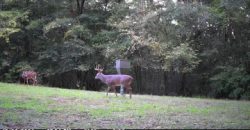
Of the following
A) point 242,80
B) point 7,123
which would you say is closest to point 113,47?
point 242,80

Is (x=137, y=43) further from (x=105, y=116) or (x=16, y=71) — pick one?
(x=105, y=116)

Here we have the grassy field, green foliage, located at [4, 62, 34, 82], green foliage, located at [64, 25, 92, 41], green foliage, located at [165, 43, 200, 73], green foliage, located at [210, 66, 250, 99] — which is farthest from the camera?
green foliage, located at [4, 62, 34, 82]

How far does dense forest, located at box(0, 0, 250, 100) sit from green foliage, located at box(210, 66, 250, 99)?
5 centimetres

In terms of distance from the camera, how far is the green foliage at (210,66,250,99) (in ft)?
75.4

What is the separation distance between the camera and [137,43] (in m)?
25.4

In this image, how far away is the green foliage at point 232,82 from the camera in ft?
75.4

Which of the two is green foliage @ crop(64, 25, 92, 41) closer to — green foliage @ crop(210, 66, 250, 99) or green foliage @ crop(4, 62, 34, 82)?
green foliage @ crop(4, 62, 34, 82)

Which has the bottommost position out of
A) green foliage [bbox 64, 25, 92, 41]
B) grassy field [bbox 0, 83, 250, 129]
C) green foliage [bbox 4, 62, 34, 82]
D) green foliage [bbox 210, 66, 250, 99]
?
grassy field [bbox 0, 83, 250, 129]

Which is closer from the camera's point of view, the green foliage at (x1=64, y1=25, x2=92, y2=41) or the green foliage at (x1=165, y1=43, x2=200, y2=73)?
the green foliage at (x1=165, y1=43, x2=200, y2=73)

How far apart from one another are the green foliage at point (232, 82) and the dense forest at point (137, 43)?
5 cm

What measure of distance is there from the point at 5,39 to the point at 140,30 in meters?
9.42

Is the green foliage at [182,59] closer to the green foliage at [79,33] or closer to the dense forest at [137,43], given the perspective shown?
the dense forest at [137,43]

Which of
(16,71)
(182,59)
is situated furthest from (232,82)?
(16,71)

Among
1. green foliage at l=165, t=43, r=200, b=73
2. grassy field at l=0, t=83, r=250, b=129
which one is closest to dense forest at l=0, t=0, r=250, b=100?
green foliage at l=165, t=43, r=200, b=73
